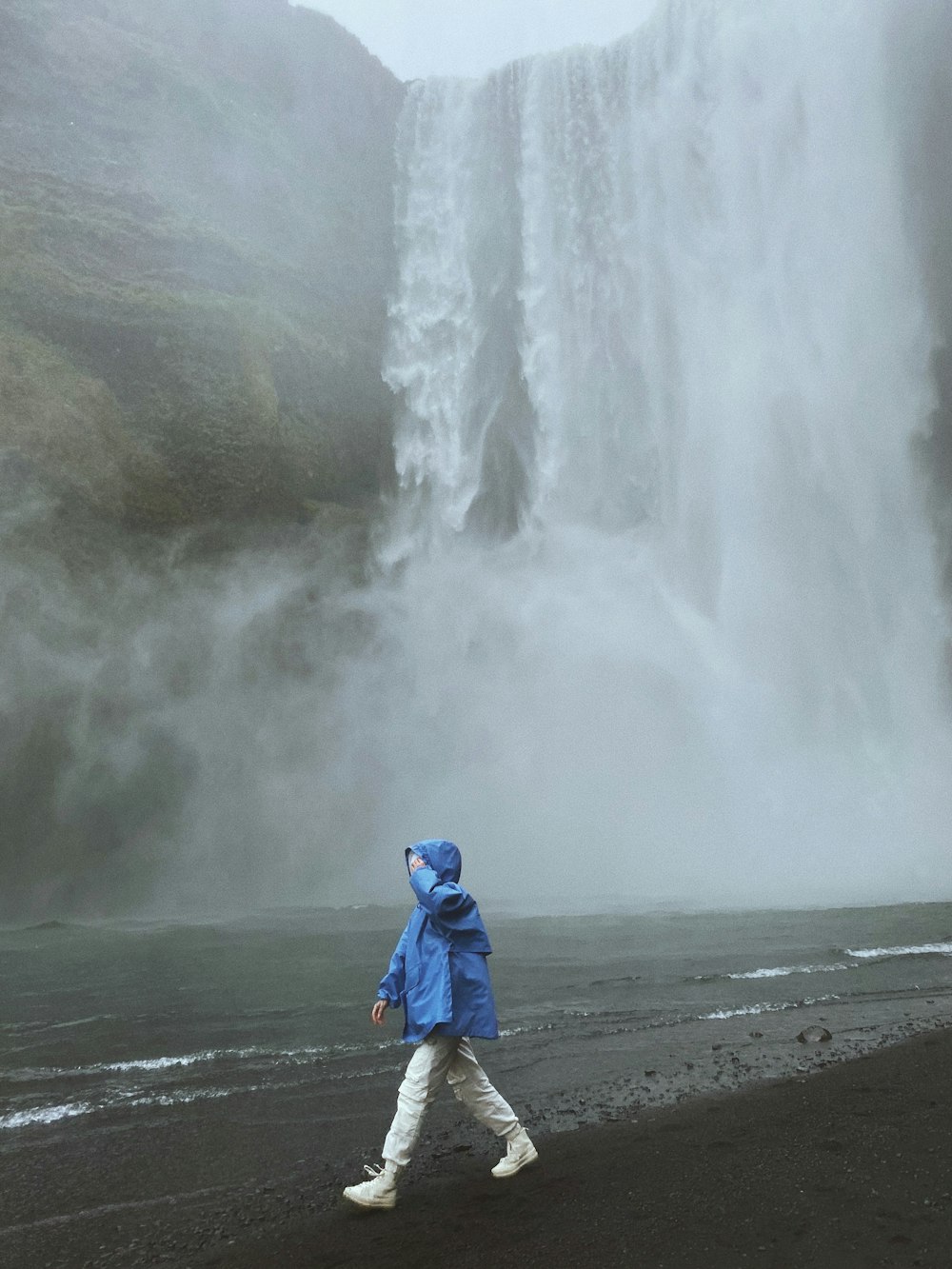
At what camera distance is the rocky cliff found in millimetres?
24125

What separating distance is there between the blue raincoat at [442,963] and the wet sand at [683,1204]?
721mm

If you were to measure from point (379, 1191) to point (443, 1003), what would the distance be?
81 cm

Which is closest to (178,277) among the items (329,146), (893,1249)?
(329,146)

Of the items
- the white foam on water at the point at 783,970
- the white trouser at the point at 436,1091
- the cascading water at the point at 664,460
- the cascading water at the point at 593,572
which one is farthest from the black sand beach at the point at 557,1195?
the cascading water at the point at 664,460

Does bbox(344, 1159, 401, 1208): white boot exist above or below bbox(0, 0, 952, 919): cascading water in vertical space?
below

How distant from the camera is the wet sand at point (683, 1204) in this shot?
358 centimetres

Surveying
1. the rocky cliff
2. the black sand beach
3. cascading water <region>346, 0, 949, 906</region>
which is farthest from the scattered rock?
the rocky cliff

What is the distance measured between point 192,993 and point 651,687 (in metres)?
16.8

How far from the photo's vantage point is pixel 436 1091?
440 cm

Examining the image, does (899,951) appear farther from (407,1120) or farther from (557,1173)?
(407,1120)

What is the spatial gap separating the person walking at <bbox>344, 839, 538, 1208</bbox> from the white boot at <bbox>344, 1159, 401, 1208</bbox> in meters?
0.07

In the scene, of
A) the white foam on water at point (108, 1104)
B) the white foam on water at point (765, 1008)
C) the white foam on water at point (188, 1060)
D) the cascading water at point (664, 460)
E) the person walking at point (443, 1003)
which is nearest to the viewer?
the person walking at point (443, 1003)

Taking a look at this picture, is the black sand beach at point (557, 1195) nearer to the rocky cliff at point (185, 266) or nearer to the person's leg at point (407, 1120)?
the person's leg at point (407, 1120)

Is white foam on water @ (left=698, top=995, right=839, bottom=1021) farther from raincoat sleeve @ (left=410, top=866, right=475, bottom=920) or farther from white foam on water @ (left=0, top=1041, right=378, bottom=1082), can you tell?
raincoat sleeve @ (left=410, top=866, right=475, bottom=920)
